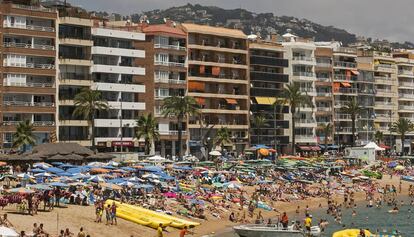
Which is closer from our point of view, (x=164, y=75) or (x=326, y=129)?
(x=164, y=75)

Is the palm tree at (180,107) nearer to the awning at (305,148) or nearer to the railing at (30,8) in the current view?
the railing at (30,8)

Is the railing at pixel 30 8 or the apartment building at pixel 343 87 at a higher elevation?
the railing at pixel 30 8

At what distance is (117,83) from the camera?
388 ft

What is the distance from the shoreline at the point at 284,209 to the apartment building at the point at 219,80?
2902 centimetres

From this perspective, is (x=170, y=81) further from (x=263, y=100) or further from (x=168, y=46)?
(x=263, y=100)

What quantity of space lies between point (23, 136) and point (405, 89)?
4680 inches

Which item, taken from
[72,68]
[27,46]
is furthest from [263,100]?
[27,46]

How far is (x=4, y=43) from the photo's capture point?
342 feet

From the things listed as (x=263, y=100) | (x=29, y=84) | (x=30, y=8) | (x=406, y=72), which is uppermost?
(x=30, y=8)

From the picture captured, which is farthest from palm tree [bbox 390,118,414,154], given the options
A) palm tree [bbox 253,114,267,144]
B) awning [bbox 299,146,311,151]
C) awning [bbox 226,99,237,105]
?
awning [bbox 226,99,237,105]

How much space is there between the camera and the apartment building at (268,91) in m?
145

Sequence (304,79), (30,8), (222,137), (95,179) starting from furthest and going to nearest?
(304,79), (222,137), (30,8), (95,179)

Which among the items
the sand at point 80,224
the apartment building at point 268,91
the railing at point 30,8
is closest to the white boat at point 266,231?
the sand at point 80,224

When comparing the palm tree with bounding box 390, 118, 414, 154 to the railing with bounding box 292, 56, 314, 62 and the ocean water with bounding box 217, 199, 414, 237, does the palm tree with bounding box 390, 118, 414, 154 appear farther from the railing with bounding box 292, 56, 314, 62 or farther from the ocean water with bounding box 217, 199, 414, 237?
the ocean water with bounding box 217, 199, 414, 237
